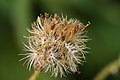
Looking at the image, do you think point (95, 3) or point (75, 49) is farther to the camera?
point (95, 3)

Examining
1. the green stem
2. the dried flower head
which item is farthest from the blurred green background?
the dried flower head

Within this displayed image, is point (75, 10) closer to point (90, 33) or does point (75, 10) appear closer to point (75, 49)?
point (90, 33)

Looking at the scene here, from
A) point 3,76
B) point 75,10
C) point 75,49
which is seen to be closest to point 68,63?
point 75,49

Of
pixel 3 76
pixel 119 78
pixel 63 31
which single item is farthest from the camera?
pixel 119 78

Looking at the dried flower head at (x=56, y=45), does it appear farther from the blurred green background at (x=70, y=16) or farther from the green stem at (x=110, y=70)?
the blurred green background at (x=70, y=16)

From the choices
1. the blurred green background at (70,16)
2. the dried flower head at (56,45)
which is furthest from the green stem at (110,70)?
the dried flower head at (56,45)

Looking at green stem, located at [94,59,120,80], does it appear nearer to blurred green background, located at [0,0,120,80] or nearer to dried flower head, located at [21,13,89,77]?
blurred green background, located at [0,0,120,80]
